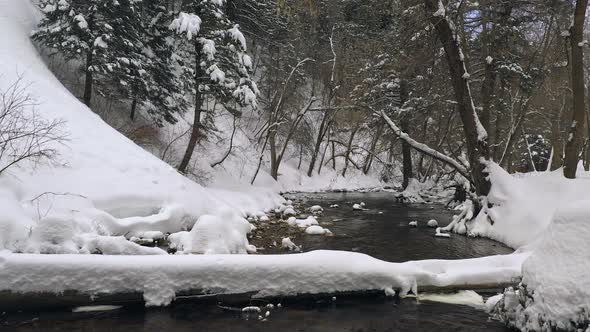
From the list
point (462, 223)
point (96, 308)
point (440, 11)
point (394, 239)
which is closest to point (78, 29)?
point (440, 11)

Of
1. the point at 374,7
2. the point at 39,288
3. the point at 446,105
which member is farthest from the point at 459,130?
the point at 39,288

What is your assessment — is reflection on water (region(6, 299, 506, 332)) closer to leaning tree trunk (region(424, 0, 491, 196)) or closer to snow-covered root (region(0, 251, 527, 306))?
snow-covered root (region(0, 251, 527, 306))

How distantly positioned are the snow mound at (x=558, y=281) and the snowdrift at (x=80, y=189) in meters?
6.04

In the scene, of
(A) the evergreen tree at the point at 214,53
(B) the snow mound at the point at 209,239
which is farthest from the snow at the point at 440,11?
(A) the evergreen tree at the point at 214,53

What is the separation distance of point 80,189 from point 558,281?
9.67 m

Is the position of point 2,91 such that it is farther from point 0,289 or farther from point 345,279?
point 345,279

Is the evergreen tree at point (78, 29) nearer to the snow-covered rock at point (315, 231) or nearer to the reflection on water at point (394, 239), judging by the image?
the snow-covered rock at point (315, 231)

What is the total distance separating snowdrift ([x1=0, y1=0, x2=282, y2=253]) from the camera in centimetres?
752

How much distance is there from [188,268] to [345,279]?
93.2 inches

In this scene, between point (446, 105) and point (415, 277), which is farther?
point (446, 105)

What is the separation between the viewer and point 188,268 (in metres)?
6.07

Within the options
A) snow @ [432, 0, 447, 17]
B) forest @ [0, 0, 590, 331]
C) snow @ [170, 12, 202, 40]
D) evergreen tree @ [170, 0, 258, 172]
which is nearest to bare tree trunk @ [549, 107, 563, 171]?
forest @ [0, 0, 590, 331]

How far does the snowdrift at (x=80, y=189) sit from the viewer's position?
24.7 feet

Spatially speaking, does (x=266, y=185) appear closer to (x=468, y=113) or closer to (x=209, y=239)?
(x=468, y=113)
